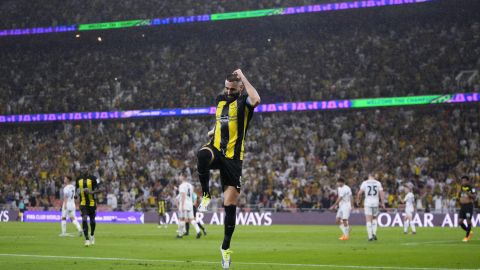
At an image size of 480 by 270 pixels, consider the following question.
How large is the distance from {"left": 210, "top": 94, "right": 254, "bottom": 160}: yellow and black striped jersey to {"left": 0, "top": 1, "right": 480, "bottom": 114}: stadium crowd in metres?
38.8

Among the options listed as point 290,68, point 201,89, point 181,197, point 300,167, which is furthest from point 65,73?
point 181,197

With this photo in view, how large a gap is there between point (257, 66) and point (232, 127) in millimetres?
45605

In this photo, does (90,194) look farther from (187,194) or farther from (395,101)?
(395,101)

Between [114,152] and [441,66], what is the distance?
2344 centimetres

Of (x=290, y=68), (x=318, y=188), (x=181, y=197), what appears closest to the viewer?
(x=181, y=197)

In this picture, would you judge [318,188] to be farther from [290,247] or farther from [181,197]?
[290,247]

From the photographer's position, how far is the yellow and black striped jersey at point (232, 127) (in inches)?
448

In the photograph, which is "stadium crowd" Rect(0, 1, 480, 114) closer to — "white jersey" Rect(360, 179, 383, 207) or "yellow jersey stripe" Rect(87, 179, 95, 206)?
"white jersey" Rect(360, 179, 383, 207)

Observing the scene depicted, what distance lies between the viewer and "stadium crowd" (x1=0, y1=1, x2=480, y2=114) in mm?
51188

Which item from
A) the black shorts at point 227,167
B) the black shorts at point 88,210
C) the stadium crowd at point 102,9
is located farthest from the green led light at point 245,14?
the black shorts at point 227,167

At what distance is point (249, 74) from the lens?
5666 centimetres

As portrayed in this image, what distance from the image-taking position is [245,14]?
180ft

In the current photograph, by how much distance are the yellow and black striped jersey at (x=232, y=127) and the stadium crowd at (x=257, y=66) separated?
3883cm

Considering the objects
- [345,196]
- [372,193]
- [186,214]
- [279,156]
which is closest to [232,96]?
[372,193]
